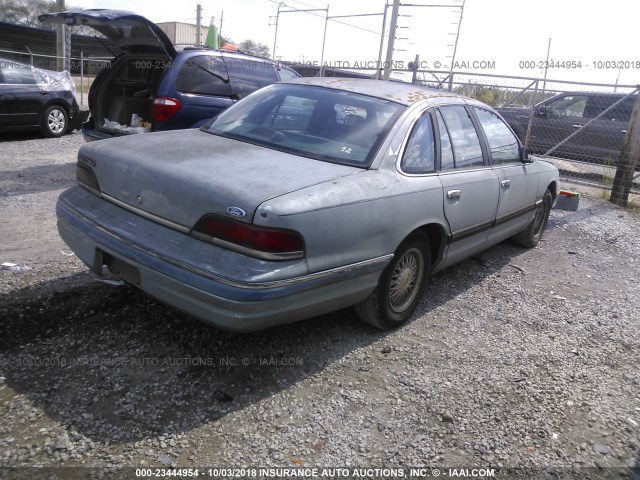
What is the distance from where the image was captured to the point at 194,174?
114 inches

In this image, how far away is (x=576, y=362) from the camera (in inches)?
146

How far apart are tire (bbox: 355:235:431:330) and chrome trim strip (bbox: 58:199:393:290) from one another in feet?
0.80

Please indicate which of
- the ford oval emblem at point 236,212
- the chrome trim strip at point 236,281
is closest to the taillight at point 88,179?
the chrome trim strip at point 236,281

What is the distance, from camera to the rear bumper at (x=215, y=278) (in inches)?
102

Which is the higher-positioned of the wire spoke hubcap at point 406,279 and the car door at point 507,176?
the car door at point 507,176

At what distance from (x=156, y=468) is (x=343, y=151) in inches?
83.1

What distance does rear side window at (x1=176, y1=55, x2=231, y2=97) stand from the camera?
6.72 metres

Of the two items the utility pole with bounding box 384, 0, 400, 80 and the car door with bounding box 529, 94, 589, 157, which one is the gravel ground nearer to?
the car door with bounding box 529, 94, 589, 157

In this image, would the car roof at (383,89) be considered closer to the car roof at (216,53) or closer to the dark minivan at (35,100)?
the car roof at (216,53)

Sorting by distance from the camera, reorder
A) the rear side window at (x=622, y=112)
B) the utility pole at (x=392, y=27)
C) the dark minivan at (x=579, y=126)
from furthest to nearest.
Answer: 1. the utility pole at (x=392, y=27)
2. the dark minivan at (x=579, y=126)
3. the rear side window at (x=622, y=112)

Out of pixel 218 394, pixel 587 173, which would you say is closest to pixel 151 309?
pixel 218 394

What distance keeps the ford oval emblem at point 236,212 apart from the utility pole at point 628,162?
849 cm

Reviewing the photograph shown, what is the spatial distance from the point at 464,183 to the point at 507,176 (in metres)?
0.94

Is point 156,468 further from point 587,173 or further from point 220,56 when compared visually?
point 587,173
